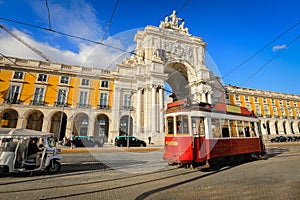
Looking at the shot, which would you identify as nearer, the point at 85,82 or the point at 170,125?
the point at 170,125

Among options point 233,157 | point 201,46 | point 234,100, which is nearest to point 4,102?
point 233,157

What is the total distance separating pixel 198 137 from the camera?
22.6ft

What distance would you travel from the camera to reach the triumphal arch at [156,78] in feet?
85.6

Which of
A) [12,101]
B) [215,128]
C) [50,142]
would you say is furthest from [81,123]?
[215,128]

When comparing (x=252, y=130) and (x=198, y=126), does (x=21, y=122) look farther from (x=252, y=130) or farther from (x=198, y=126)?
(x=252, y=130)

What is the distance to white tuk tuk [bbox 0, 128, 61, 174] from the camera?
580cm

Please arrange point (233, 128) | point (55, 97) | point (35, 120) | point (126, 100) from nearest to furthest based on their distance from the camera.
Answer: point (233, 128) → point (35, 120) → point (55, 97) → point (126, 100)

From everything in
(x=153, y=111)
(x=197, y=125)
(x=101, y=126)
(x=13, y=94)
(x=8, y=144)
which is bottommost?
(x=8, y=144)

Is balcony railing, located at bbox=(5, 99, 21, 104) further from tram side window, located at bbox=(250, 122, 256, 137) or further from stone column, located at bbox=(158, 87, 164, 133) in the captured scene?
tram side window, located at bbox=(250, 122, 256, 137)

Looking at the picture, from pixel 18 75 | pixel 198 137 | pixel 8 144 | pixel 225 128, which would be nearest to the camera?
pixel 8 144

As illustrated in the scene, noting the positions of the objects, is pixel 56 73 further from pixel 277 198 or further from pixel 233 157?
pixel 277 198

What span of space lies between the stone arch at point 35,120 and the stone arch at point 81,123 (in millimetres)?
5414

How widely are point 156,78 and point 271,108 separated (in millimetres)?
39293

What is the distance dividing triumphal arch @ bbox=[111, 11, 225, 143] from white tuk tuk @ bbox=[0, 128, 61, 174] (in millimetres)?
15395
